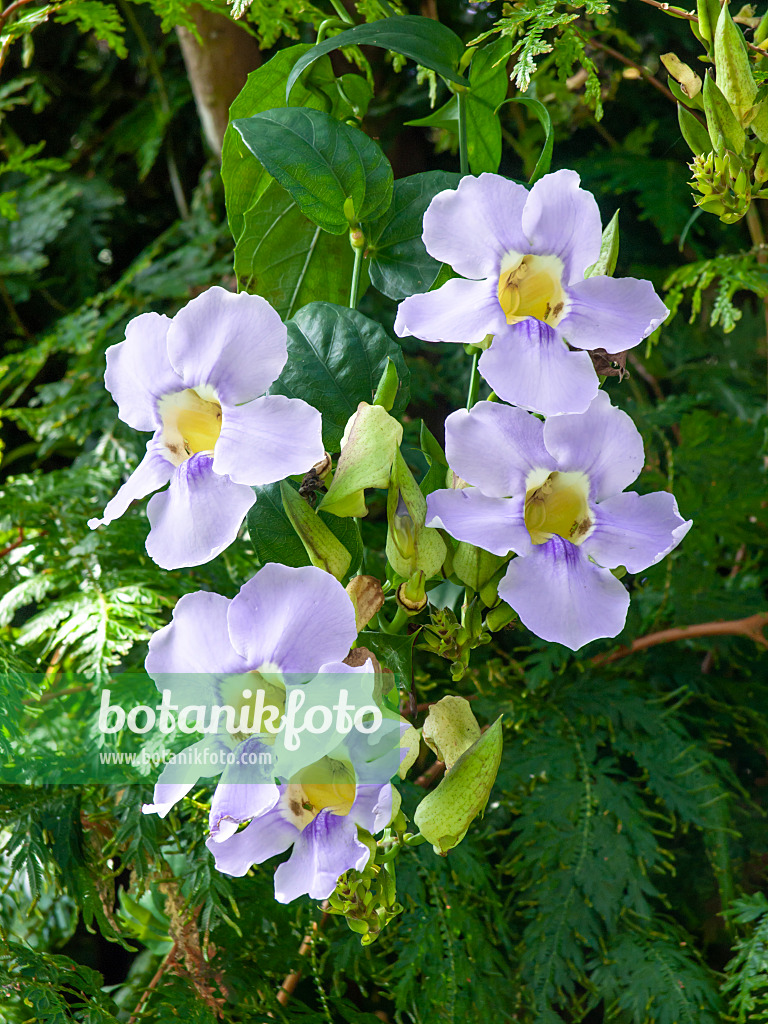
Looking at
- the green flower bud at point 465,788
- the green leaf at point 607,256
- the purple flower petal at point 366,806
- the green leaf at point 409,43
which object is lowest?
the green flower bud at point 465,788

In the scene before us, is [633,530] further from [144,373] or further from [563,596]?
[144,373]

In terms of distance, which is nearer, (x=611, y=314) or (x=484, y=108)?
(x=611, y=314)

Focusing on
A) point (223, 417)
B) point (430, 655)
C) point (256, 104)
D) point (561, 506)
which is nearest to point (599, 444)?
point (561, 506)

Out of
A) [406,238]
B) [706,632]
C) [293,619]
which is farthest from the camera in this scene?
[706,632]

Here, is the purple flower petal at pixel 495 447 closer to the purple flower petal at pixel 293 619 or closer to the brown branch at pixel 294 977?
the purple flower petal at pixel 293 619

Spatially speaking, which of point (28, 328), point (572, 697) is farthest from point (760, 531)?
point (28, 328)

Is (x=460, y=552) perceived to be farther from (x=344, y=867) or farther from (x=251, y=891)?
(x=251, y=891)

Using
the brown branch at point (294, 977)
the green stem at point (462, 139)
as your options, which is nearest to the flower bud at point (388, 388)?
the green stem at point (462, 139)

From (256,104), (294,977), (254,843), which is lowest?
(294,977)
